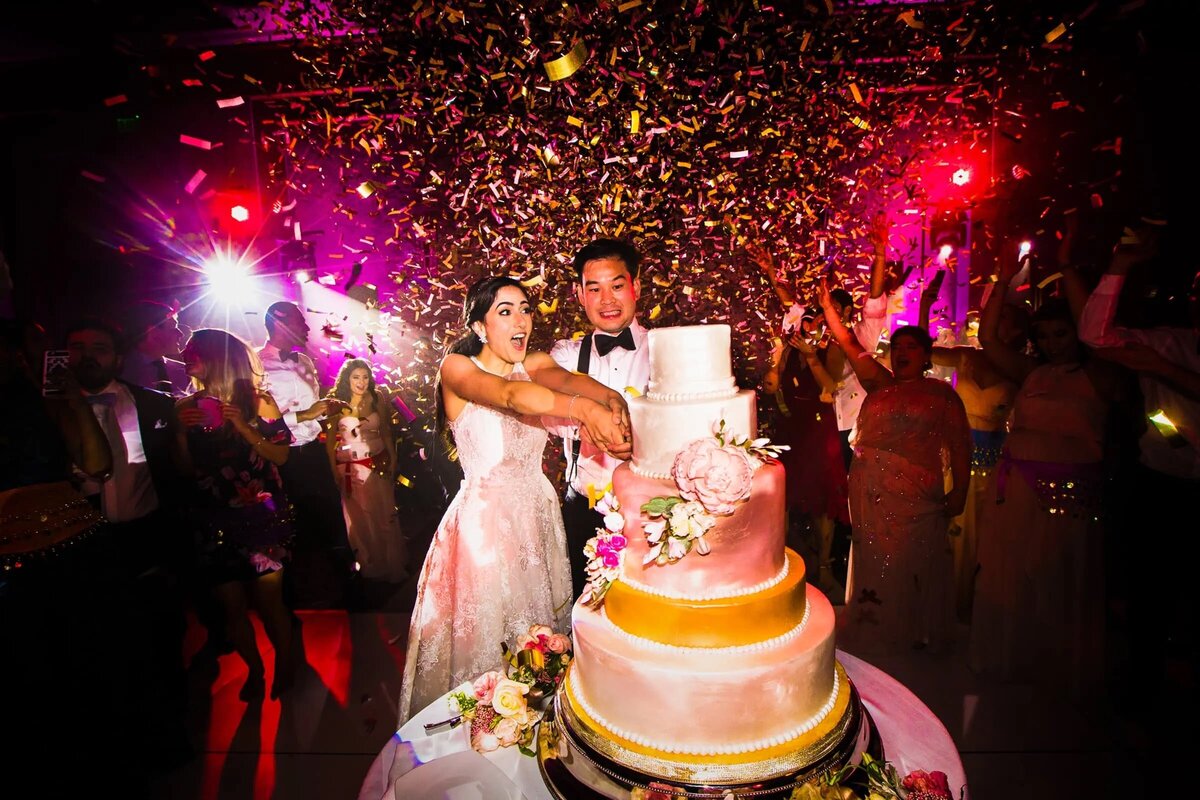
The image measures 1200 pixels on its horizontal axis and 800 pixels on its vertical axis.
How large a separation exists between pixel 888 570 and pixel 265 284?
258 inches

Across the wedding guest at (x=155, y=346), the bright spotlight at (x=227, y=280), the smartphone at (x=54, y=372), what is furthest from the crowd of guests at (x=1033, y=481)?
the bright spotlight at (x=227, y=280)

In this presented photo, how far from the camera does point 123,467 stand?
332cm

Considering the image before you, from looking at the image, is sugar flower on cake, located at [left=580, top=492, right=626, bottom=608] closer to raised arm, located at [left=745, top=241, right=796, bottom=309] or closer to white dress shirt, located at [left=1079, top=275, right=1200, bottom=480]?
raised arm, located at [left=745, top=241, right=796, bottom=309]

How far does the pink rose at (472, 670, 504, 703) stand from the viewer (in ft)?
6.19

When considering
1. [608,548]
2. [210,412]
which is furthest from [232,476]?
[608,548]

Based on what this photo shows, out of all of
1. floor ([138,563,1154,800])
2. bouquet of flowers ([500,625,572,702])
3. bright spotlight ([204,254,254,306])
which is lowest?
floor ([138,563,1154,800])

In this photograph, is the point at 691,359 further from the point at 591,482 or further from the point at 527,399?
the point at 591,482

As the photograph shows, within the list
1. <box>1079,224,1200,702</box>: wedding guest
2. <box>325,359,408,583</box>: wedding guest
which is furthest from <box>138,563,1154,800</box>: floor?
<box>325,359,408,583</box>: wedding guest

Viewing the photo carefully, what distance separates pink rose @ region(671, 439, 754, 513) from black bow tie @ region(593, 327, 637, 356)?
1.35m

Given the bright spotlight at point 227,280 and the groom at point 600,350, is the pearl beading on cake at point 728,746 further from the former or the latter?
the bright spotlight at point 227,280

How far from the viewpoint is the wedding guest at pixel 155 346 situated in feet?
17.5

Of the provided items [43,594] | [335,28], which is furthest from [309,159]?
[43,594]

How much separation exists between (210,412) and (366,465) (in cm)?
157

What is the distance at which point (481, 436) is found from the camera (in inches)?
98.3
